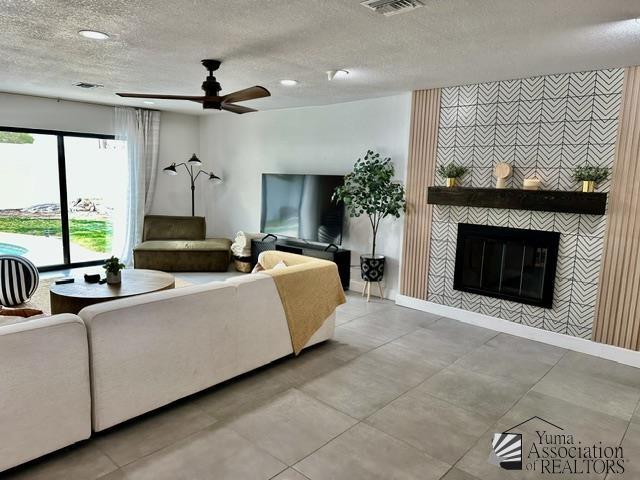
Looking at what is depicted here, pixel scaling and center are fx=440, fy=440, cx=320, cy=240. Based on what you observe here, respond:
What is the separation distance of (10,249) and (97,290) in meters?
3.31

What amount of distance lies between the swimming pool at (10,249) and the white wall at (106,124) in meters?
1.68

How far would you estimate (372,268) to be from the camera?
17.6 feet

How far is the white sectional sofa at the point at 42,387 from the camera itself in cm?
211

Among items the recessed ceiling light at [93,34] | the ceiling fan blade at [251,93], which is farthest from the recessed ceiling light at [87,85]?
the ceiling fan blade at [251,93]

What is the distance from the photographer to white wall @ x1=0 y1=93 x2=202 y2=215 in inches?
237

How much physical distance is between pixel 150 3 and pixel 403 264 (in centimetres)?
384

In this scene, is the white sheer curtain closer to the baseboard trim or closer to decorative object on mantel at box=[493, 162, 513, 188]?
the baseboard trim

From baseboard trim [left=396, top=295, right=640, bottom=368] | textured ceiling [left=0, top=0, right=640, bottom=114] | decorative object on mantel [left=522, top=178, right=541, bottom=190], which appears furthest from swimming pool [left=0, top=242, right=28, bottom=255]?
decorative object on mantel [left=522, top=178, right=541, bottom=190]

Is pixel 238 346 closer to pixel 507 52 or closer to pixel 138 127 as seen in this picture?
pixel 507 52

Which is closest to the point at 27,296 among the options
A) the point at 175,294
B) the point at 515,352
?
the point at 175,294

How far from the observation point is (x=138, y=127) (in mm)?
7145

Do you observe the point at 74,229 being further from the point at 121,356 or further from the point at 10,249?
Answer: the point at 121,356

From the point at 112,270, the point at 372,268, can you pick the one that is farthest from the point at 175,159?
the point at 372,268

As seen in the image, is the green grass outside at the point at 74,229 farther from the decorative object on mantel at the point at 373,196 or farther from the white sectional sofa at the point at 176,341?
the white sectional sofa at the point at 176,341
